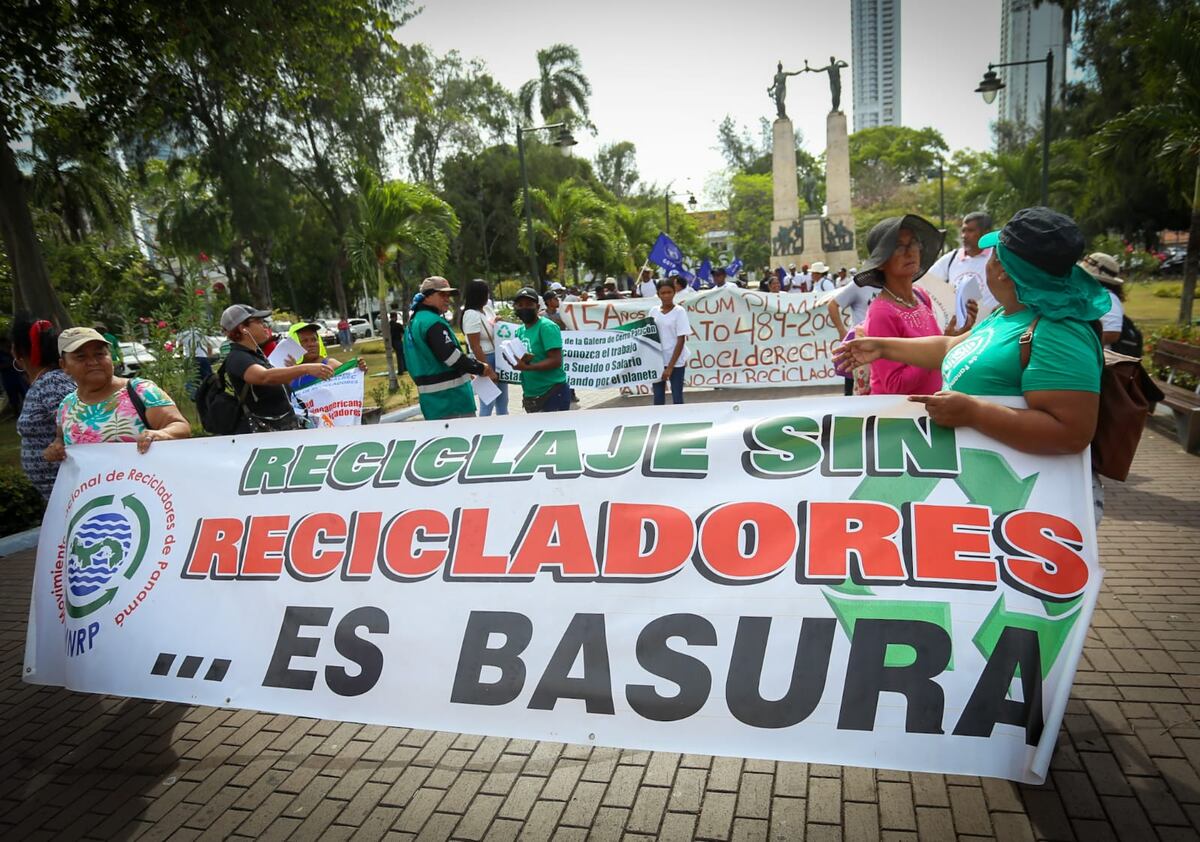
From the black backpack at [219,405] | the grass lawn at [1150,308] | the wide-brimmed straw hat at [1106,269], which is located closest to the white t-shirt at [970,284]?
the wide-brimmed straw hat at [1106,269]

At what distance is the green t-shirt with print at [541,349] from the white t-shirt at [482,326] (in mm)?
1853

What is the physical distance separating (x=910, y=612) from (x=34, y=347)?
5080 millimetres

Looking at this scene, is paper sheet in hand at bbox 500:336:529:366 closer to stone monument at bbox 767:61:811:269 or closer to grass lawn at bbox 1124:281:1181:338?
grass lawn at bbox 1124:281:1181:338

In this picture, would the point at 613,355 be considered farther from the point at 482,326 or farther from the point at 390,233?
the point at 390,233

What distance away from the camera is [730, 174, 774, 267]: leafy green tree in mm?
61906

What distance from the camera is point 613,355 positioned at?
9406 mm

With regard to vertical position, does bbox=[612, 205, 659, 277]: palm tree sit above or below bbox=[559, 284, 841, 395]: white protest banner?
above

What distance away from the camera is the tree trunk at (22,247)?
12672mm

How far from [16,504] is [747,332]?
30.3 feet

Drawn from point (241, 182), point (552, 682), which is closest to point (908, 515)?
point (552, 682)

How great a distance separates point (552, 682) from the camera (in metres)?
2.46

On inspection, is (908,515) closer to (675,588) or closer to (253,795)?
(675,588)

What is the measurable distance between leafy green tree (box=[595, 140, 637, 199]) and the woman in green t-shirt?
216 ft

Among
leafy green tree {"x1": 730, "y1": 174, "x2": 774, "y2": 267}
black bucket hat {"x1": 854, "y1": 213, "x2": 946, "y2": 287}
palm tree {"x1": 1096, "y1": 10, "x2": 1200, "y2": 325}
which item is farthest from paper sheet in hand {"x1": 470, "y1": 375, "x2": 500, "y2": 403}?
leafy green tree {"x1": 730, "y1": 174, "x2": 774, "y2": 267}
